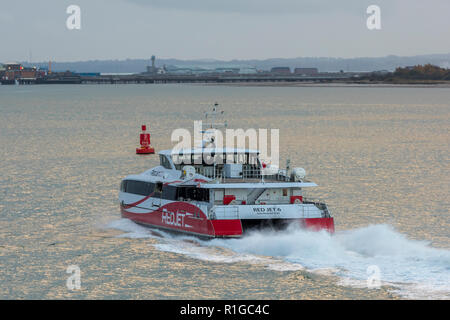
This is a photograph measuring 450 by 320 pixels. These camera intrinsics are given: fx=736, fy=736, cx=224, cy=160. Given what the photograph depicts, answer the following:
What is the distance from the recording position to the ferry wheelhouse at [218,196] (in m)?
28.2

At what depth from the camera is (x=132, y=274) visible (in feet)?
86.6

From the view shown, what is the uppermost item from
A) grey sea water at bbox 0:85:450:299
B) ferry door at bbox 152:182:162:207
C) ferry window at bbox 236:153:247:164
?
ferry window at bbox 236:153:247:164

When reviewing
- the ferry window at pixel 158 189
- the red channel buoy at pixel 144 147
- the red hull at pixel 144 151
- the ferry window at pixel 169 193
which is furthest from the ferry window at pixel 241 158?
the red hull at pixel 144 151

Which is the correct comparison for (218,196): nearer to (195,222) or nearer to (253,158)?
(195,222)

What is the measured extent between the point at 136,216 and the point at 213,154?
4.60 m

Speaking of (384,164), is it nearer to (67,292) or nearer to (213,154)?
(213,154)

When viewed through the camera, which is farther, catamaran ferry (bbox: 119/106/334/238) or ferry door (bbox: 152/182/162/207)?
ferry door (bbox: 152/182/162/207)

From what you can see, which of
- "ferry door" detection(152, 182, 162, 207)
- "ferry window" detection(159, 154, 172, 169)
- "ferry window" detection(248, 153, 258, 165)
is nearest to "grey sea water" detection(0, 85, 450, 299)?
"ferry door" detection(152, 182, 162, 207)

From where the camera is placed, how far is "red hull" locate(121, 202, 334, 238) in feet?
91.8

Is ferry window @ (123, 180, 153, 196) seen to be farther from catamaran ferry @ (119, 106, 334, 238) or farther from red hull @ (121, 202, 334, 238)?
red hull @ (121, 202, 334, 238)

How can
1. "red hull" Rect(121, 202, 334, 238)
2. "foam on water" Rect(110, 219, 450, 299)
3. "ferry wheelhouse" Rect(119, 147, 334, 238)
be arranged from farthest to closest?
"ferry wheelhouse" Rect(119, 147, 334, 238)
"red hull" Rect(121, 202, 334, 238)
"foam on water" Rect(110, 219, 450, 299)

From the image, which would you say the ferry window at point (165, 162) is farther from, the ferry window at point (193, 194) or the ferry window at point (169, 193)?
the ferry window at point (193, 194)

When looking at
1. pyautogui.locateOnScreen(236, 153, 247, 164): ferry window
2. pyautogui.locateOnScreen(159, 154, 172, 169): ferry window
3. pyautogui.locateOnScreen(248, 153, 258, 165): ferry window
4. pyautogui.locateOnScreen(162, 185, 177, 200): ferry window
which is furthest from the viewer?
pyautogui.locateOnScreen(159, 154, 172, 169): ferry window
